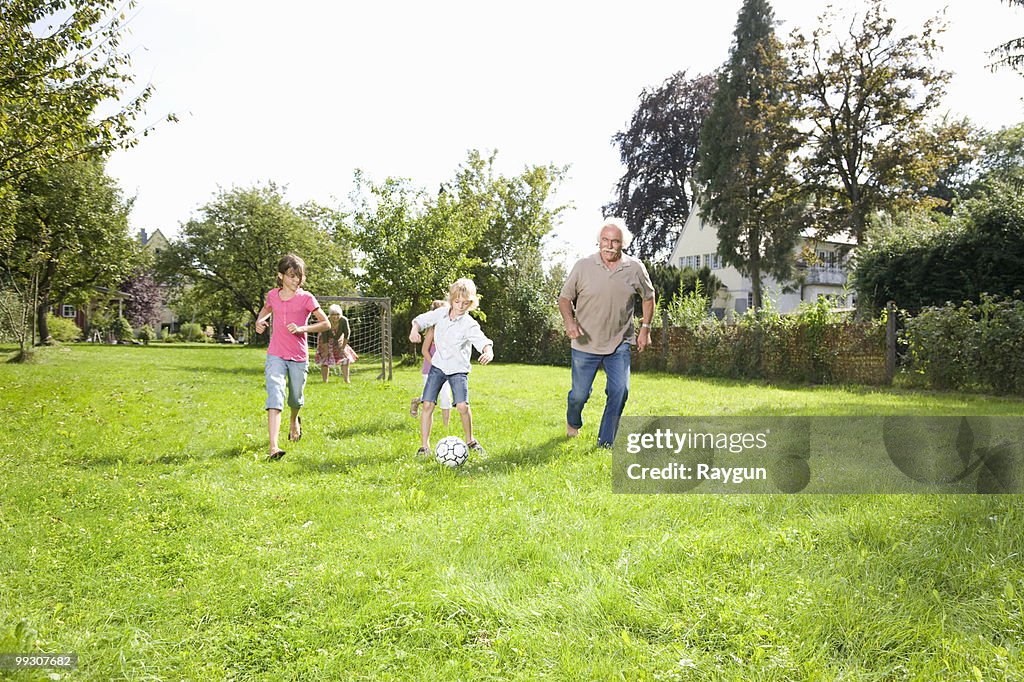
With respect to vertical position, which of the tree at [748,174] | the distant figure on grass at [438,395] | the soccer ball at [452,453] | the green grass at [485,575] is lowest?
the green grass at [485,575]

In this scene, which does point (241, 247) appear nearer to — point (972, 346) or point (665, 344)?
point (665, 344)

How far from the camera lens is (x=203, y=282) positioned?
134 feet

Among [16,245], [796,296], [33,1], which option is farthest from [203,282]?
[796,296]

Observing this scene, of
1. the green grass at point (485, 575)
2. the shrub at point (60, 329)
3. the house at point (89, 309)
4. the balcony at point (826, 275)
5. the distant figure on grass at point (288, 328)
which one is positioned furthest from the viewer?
the house at point (89, 309)

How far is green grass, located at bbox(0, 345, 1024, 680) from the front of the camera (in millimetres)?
2605

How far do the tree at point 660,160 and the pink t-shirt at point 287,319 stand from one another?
37542 millimetres

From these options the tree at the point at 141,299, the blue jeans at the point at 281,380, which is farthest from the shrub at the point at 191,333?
the blue jeans at the point at 281,380

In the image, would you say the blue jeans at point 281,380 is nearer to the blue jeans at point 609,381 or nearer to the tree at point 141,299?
the blue jeans at point 609,381

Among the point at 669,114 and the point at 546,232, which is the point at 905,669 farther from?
the point at 669,114

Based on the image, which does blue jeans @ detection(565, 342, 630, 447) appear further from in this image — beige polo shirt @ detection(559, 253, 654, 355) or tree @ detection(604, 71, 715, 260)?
tree @ detection(604, 71, 715, 260)

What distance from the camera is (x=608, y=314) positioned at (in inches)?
252

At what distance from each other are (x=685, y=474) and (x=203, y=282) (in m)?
41.7

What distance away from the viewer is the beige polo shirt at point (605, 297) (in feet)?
20.8

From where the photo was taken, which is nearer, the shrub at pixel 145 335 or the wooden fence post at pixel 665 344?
the wooden fence post at pixel 665 344
